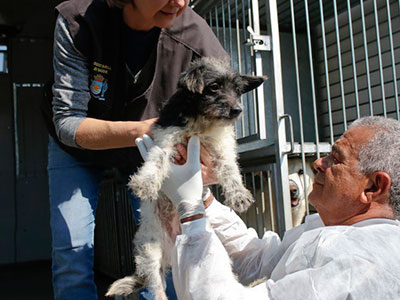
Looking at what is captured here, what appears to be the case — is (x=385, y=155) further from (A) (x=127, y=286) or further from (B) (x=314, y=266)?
(A) (x=127, y=286)

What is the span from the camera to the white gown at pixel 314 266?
132 cm

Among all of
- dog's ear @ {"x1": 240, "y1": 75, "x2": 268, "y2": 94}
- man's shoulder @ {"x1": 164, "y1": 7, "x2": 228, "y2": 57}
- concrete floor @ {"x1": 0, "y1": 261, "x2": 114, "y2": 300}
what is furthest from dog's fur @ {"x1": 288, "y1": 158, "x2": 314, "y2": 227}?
concrete floor @ {"x1": 0, "y1": 261, "x2": 114, "y2": 300}

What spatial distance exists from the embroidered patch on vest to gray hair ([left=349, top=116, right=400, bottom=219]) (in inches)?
55.6

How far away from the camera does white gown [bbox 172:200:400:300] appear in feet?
4.34

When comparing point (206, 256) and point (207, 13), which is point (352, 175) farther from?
point (207, 13)

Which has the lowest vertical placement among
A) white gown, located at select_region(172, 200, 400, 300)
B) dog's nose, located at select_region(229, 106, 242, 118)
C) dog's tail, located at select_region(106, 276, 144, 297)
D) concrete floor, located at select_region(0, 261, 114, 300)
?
concrete floor, located at select_region(0, 261, 114, 300)

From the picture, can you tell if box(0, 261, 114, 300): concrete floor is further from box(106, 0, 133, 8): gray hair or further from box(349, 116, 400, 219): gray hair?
box(349, 116, 400, 219): gray hair

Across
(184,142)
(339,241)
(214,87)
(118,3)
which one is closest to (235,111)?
(214,87)

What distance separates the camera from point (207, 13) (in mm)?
4145

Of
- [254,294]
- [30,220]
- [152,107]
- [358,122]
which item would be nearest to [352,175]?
[358,122]

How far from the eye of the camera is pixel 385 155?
5.18 feet

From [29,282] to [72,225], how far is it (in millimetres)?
3898

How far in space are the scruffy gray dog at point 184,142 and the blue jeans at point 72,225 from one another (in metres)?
0.18

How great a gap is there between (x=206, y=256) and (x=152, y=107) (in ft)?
3.95
